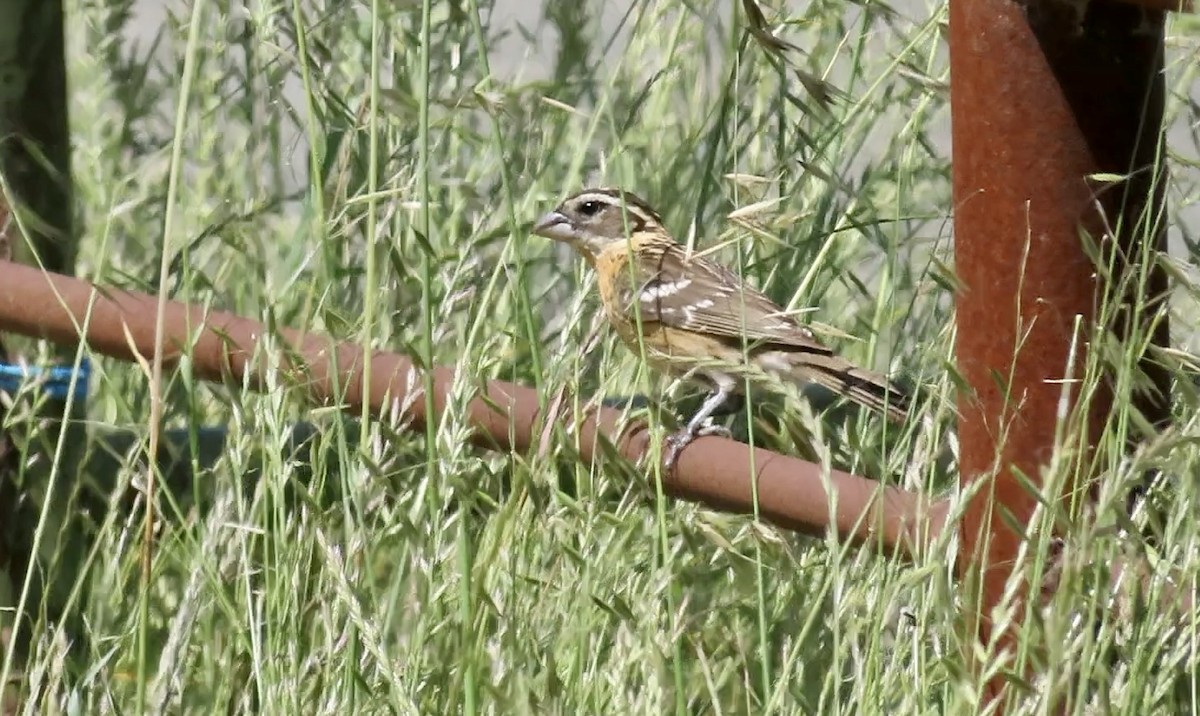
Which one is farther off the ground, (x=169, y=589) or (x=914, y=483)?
(x=914, y=483)

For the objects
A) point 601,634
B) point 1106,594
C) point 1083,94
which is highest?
point 1083,94

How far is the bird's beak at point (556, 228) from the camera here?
399 centimetres

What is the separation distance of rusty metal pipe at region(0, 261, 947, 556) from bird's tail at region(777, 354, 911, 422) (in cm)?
68

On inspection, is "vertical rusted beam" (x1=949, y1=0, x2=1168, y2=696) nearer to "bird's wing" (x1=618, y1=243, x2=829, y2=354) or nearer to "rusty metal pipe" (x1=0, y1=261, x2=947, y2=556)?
"rusty metal pipe" (x1=0, y1=261, x2=947, y2=556)

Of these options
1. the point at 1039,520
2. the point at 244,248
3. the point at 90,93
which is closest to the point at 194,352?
the point at 244,248

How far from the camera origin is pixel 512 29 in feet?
13.4

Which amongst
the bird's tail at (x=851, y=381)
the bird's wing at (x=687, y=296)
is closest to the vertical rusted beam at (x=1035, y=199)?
the bird's tail at (x=851, y=381)

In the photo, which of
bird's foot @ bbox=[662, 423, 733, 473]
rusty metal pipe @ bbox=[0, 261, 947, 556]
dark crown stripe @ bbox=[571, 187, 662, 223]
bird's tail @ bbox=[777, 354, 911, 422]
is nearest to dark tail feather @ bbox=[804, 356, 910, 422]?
bird's tail @ bbox=[777, 354, 911, 422]

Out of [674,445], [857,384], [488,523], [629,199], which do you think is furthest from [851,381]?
[488,523]

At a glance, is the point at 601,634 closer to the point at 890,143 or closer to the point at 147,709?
the point at 147,709

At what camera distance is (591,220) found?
13.8 feet

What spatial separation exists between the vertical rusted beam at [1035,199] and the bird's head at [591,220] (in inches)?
68.3

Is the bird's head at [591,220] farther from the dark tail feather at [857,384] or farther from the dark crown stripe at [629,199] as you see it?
the dark tail feather at [857,384]

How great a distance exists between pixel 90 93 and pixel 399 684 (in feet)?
9.59
